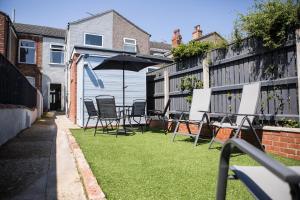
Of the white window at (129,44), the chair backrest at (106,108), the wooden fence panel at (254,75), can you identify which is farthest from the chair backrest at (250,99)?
the white window at (129,44)

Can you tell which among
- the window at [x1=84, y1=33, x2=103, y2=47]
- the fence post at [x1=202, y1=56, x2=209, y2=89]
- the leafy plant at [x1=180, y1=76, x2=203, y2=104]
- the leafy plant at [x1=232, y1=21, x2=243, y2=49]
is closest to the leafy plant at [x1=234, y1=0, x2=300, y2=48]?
the leafy plant at [x1=232, y1=21, x2=243, y2=49]

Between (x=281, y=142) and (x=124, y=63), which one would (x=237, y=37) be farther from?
(x=124, y=63)

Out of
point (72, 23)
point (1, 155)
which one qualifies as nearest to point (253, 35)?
point (1, 155)

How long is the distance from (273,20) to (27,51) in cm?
2342

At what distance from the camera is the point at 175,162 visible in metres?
4.02

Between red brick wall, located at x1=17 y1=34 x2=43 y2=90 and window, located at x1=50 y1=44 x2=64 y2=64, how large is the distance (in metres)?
1.05

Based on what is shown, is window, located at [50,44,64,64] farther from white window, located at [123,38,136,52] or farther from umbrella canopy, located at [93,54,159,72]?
umbrella canopy, located at [93,54,159,72]

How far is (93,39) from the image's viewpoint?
76.4 ft

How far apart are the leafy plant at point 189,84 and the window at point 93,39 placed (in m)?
16.9

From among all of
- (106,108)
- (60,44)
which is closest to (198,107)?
(106,108)

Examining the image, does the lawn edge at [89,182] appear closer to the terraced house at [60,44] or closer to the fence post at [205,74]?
the fence post at [205,74]

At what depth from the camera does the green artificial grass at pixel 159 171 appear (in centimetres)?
267

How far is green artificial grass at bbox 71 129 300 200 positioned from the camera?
105 inches

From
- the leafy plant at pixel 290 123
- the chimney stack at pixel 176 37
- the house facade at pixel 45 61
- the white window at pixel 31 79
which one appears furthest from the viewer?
the house facade at pixel 45 61
